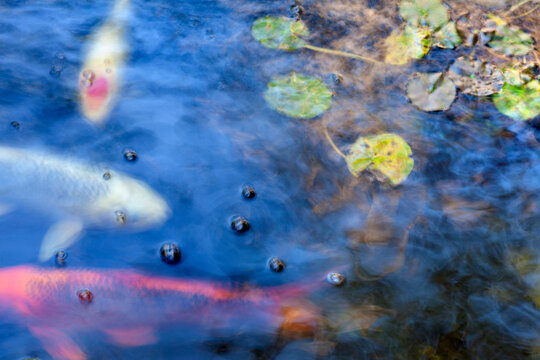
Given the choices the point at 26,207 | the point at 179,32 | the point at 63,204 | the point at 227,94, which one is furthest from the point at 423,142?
the point at 26,207

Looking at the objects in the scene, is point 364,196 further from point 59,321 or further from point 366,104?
point 59,321

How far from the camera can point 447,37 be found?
8.82ft

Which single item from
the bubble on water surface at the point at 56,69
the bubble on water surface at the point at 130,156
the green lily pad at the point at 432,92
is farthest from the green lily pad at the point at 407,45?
the bubble on water surface at the point at 56,69

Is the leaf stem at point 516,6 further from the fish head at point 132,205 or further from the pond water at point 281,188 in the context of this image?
the fish head at point 132,205

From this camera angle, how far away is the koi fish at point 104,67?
238cm

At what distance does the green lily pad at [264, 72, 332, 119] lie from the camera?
2.36 m

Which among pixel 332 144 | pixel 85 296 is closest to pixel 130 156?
pixel 85 296

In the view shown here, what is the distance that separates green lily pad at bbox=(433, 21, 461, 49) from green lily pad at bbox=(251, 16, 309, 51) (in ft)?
2.71

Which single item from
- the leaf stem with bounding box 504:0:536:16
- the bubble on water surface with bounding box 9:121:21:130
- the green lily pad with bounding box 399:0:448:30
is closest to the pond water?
the bubble on water surface with bounding box 9:121:21:130

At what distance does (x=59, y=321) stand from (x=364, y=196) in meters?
1.48

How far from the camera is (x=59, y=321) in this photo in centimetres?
176

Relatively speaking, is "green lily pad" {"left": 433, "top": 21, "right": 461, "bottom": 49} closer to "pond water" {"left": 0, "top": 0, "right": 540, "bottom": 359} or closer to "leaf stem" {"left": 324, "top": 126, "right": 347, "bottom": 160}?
"pond water" {"left": 0, "top": 0, "right": 540, "bottom": 359}

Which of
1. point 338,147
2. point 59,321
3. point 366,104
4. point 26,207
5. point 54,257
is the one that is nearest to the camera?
point 59,321

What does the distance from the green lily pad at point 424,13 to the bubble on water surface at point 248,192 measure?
1.60 metres
